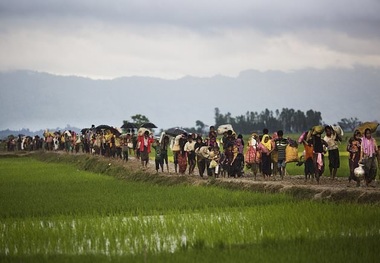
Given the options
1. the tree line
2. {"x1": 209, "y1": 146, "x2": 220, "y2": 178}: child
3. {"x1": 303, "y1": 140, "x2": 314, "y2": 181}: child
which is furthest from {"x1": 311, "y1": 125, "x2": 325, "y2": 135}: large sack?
the tree line

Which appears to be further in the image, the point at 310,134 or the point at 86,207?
the point at 310,134

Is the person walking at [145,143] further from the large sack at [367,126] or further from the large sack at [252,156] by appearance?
the large sack at [367,126]

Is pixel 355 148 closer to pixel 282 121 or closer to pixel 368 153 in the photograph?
pixel 368 153

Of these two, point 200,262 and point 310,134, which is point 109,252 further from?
point 310,134

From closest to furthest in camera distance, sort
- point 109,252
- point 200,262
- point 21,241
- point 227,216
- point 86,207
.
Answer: point 200,262, point 109,252, point 21,241, point 227,216, point 86,207

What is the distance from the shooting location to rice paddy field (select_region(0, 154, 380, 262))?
30.2ft

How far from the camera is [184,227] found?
456 inches

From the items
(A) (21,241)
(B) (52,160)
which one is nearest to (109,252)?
(A) (21,241)

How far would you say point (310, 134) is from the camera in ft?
53.8

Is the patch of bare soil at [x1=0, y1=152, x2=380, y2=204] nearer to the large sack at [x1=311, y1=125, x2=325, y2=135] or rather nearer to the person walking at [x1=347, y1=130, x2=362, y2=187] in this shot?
the person walking at [x1=347, y1=130, x2=362, y2=187]

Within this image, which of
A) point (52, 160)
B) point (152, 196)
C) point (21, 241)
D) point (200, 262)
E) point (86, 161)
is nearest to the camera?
point (200, 262)

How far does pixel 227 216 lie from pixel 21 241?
3.90 meters

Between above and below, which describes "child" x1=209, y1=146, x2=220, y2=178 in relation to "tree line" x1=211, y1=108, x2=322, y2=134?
below

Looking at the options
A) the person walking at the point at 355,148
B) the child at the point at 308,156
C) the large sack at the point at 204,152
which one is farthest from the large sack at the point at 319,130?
the large sack at the point at 204,152
